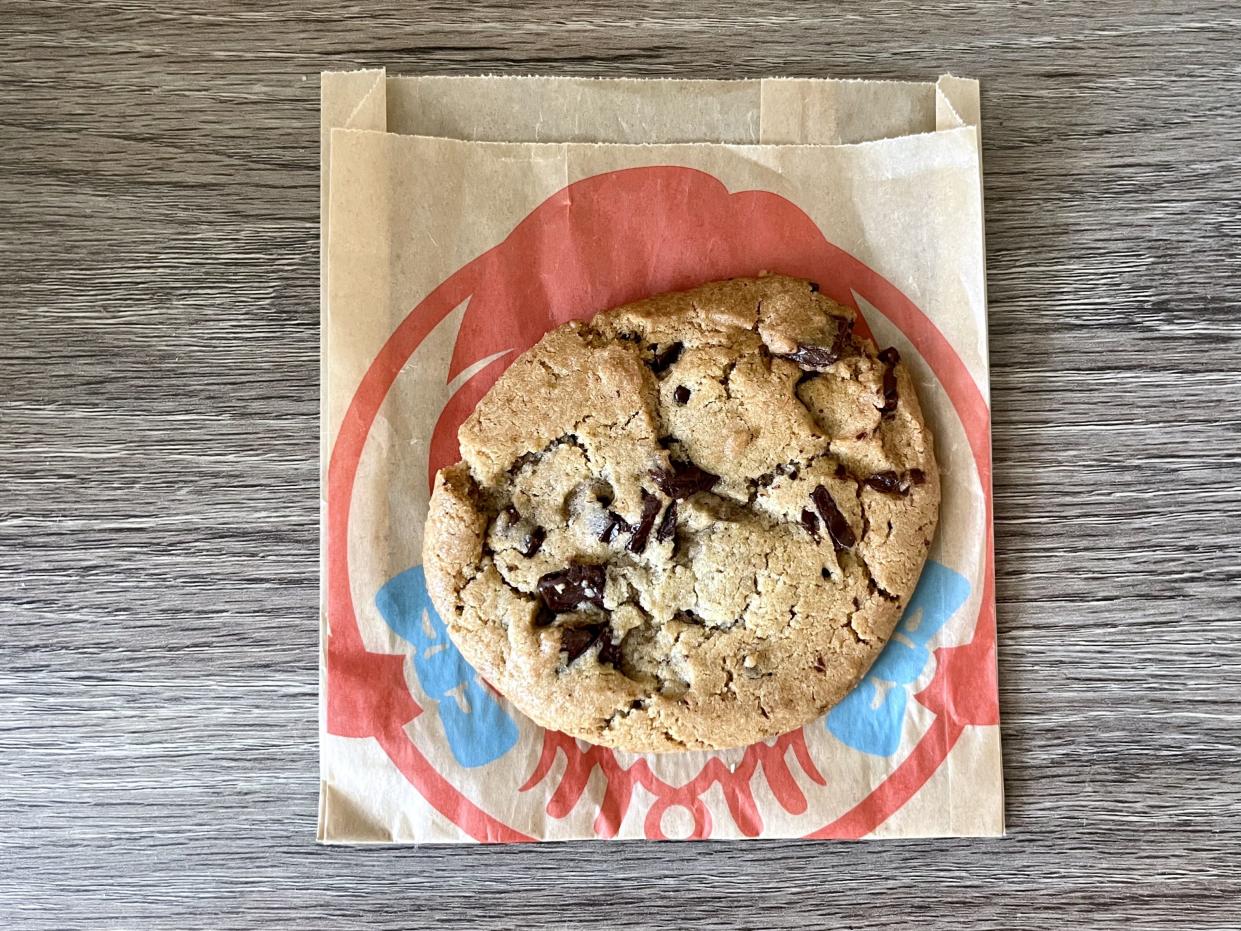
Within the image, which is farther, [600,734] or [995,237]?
[995,237]

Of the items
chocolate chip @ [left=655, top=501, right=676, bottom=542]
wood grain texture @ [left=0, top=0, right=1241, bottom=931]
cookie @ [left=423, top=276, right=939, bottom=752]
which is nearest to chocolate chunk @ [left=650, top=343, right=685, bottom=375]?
cookie @ [left=423, top=276, right=939, bottom=752]

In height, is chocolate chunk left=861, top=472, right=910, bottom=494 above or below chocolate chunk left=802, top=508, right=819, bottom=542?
above

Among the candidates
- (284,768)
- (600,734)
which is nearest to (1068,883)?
(600,734)

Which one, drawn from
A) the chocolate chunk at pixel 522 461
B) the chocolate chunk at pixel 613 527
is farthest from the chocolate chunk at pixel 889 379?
the chocolate chunk at pixel 522 461

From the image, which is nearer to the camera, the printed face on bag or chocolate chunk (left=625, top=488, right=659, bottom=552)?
chocolate chunk (left=625, top=488, right=659, bottom=552)

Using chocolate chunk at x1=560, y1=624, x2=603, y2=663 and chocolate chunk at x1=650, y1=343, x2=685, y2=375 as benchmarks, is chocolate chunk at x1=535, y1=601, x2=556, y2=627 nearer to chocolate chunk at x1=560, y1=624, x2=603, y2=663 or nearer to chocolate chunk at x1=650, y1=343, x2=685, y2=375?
chocolate chunk at x1=560, y1=624, x2=603, y2=663

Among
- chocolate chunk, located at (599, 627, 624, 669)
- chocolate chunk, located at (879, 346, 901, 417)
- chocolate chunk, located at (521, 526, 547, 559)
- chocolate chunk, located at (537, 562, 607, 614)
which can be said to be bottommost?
chocolate chunk, located at (599, 627, 624, 669)

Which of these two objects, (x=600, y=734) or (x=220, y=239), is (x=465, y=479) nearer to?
(x=600, y=734)
